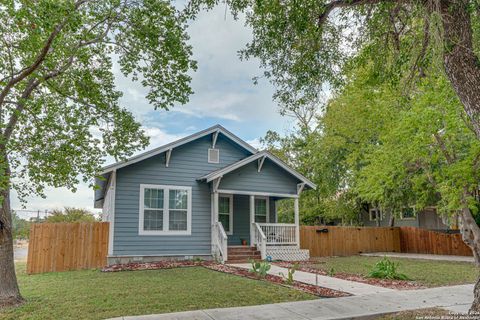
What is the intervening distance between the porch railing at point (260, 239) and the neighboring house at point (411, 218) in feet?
39.9

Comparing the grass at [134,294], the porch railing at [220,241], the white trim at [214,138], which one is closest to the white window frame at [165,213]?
the porch railing at [220,241]

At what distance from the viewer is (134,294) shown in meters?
7.12

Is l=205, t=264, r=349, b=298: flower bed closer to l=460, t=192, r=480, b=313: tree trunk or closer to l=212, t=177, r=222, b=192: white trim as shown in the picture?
l=212, t=177, r=222, b=192: white trim

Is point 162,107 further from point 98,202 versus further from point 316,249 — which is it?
point 98,202

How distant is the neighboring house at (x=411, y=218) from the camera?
2408cm

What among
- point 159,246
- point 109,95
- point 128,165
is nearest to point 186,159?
point 128,165

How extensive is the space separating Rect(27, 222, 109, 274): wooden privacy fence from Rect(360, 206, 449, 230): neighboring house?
A: 18130 millimetres

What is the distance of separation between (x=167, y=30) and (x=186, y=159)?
7448 millimetres

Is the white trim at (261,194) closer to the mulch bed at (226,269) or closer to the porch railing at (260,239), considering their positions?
the porch railing at (260,239)

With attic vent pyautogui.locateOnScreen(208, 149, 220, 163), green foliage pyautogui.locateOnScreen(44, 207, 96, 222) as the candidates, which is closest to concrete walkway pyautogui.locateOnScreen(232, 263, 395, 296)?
attic vent pyautogui.locateOnScreen(208, 149, 220, 163)

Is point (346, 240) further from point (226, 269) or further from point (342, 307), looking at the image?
point (342, 307)

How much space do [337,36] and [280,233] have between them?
956cm

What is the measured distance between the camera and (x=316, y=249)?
17516 millimetres

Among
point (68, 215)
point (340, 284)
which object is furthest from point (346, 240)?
point (68, 215)
